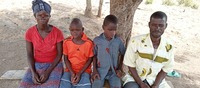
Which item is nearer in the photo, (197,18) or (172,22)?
(172,22)

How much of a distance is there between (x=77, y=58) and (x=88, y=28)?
4.76 metres

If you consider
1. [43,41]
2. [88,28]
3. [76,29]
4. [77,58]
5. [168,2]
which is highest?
[168,2]

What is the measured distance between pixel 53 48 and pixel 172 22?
6864mm

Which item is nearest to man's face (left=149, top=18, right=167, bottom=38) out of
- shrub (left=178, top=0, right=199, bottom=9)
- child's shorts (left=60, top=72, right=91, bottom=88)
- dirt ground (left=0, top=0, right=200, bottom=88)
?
child's shorts (left=60, top=72, right=91, bottom=88)

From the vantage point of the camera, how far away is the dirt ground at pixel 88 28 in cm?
529

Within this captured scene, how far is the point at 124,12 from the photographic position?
11.5 feet

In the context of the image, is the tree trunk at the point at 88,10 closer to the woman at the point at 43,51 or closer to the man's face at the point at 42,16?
the woman at the point at 43,51

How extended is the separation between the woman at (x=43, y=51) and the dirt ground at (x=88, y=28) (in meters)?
1.20

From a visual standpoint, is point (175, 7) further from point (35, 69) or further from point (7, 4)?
point (35, 69)

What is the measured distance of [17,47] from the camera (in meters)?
6.11

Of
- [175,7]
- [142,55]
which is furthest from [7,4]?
[142,55]

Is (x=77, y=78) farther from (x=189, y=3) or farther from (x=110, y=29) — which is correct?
(x=189, y=3)

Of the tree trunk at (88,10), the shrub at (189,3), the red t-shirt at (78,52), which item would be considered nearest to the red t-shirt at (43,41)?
the red t-shirt at (78,52)

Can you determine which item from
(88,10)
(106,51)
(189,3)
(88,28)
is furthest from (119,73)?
(189,3)
